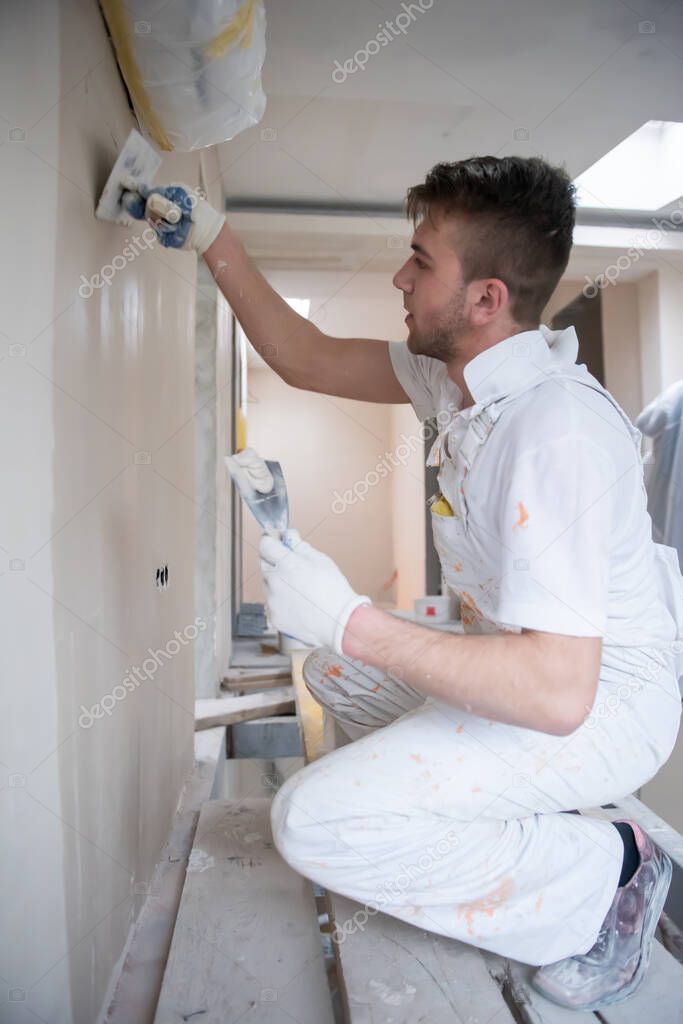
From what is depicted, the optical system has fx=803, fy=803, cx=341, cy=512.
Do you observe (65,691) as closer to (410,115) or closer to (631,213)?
(410,115)

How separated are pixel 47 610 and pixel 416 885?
755 mm

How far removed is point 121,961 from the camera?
4.52ft

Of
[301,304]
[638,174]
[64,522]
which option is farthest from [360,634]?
[301,304]

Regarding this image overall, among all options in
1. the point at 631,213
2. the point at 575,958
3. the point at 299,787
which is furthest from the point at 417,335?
the point at 631,213

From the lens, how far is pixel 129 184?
1269 mm

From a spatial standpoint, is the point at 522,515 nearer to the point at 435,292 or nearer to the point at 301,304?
the point at 435,292

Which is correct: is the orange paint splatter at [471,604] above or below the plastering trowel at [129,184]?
below

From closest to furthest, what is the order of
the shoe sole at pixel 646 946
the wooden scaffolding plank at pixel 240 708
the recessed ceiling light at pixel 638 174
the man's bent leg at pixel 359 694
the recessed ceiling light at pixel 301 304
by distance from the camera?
the shoe sole at pixel 646 946, the man's bent leg at pixel 359 694, the wooden scaffolding plank at pixel 240 708, the recessed ceiling light at pixel 638 174, the recessed ceiling light at pixel 301 304

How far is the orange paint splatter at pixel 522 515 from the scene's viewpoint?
3.90 feet

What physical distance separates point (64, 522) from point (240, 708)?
2248mm

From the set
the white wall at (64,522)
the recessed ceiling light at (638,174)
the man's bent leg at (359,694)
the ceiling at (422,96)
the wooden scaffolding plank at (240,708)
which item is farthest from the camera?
the recessed ceiling light at (638,174)

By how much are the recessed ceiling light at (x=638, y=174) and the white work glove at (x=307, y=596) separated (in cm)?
340

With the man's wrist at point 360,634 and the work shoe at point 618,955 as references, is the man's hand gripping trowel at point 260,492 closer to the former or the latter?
the man's wrist at point 360,634

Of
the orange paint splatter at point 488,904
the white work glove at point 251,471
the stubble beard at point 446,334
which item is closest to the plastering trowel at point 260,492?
the white work glove at point 251,471
